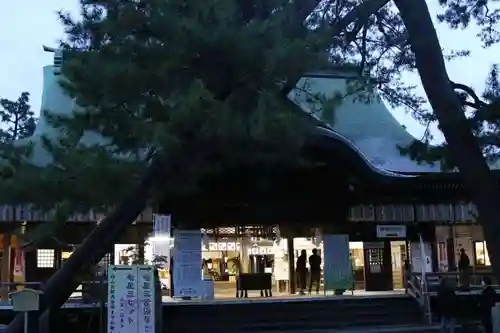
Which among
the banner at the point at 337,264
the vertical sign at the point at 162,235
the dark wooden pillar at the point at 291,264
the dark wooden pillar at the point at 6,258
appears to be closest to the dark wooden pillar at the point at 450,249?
the dark wooden pillar at the point at 291,264

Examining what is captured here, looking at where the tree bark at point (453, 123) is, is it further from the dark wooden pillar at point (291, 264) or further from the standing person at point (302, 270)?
the dark wooden pillar at point (291, 264)

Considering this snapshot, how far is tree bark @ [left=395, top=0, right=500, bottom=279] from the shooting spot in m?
7.61

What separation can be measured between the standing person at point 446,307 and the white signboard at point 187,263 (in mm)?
4807

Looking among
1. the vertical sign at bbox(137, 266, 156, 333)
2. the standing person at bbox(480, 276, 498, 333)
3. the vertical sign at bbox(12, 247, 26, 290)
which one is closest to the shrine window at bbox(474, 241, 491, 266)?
the standing person at bbox(480, 276, 498, 333)

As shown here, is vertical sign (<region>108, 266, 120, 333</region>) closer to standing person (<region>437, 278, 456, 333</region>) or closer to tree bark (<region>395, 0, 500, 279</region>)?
tree bark (<region>395, 0, 500, 279</region>)

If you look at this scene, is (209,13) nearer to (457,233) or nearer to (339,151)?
(339,151)

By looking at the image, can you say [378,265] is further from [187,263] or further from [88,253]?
[88,253]

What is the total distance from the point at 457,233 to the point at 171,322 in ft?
35.3

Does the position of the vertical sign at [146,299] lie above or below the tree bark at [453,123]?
below

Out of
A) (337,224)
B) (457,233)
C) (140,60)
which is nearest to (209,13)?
(140,60)

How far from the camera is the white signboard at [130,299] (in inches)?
319

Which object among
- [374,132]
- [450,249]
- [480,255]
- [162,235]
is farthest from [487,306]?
[480,255]

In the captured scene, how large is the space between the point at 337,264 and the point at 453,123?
701 centimetres

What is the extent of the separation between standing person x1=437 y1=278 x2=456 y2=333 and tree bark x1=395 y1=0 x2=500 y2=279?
11.2ft
